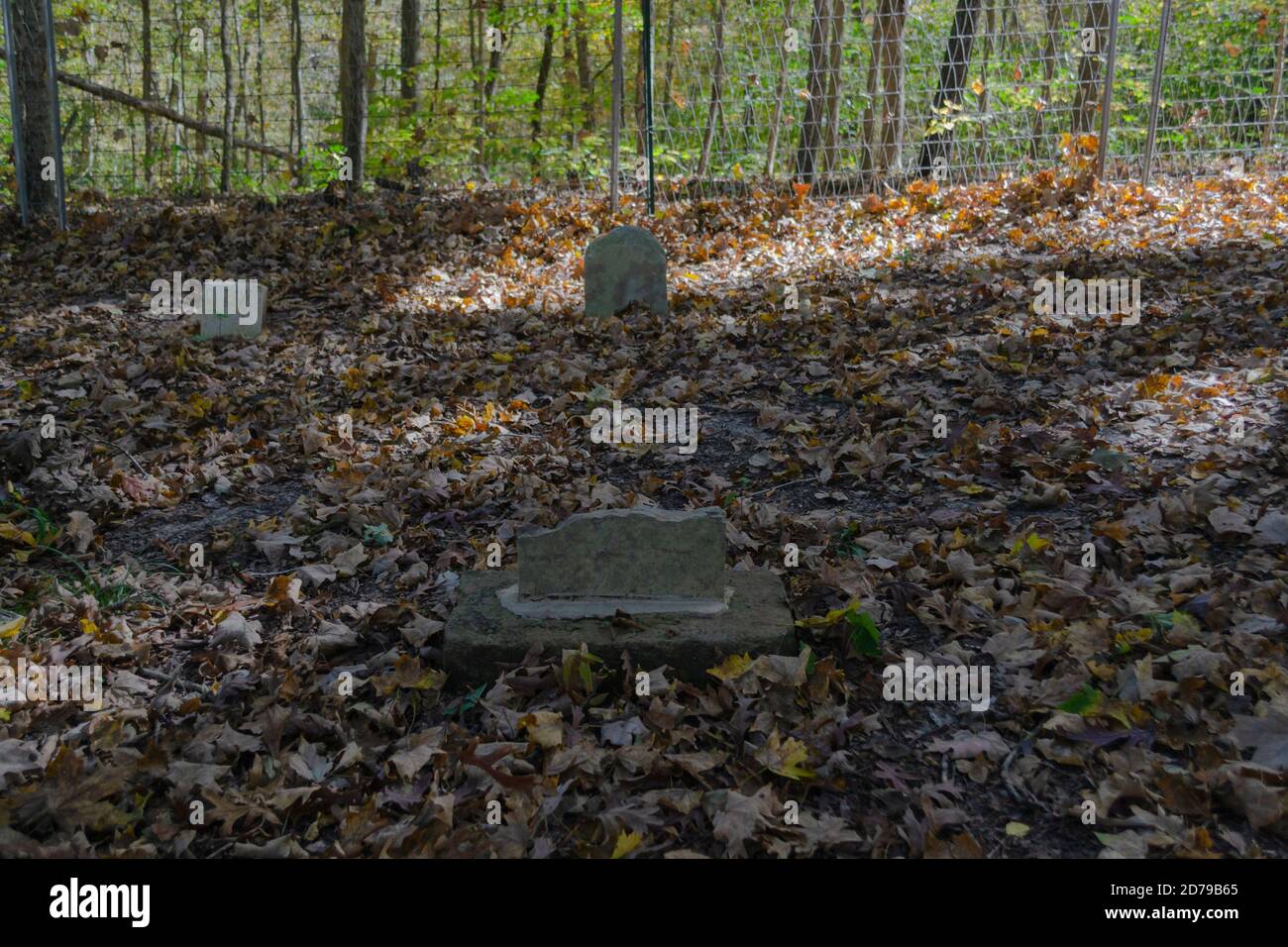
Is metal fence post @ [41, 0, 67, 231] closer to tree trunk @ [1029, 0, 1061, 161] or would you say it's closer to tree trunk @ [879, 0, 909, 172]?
tree trunk @ [879, 0, 909, 172]

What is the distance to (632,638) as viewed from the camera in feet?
11.1

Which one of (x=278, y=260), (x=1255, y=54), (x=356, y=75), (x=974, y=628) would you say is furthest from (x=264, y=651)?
(x=1255, y=54)

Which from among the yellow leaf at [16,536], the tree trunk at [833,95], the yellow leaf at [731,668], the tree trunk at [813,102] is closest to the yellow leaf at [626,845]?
the yellow leaf at [731,668]

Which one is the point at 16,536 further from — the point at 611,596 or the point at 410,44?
the point at 410,44

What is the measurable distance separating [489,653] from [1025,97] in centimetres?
1078

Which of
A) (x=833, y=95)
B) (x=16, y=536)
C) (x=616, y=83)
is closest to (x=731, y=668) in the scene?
(x=16, y=536)

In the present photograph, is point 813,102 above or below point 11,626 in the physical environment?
above

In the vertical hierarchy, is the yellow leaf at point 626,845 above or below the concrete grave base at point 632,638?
below

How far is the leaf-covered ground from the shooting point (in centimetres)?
280

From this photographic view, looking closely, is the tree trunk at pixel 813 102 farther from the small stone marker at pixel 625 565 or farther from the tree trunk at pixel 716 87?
the small stone marker at pixel 625 565

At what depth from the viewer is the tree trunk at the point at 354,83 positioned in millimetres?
10641

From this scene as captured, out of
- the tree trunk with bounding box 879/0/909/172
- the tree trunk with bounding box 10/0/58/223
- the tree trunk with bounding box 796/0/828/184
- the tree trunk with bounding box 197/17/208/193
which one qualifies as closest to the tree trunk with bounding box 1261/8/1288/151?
the tree trunk with bounding box 879/0/909/172

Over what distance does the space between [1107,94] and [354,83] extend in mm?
7906

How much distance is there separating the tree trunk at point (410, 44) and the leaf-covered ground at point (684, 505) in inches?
204
